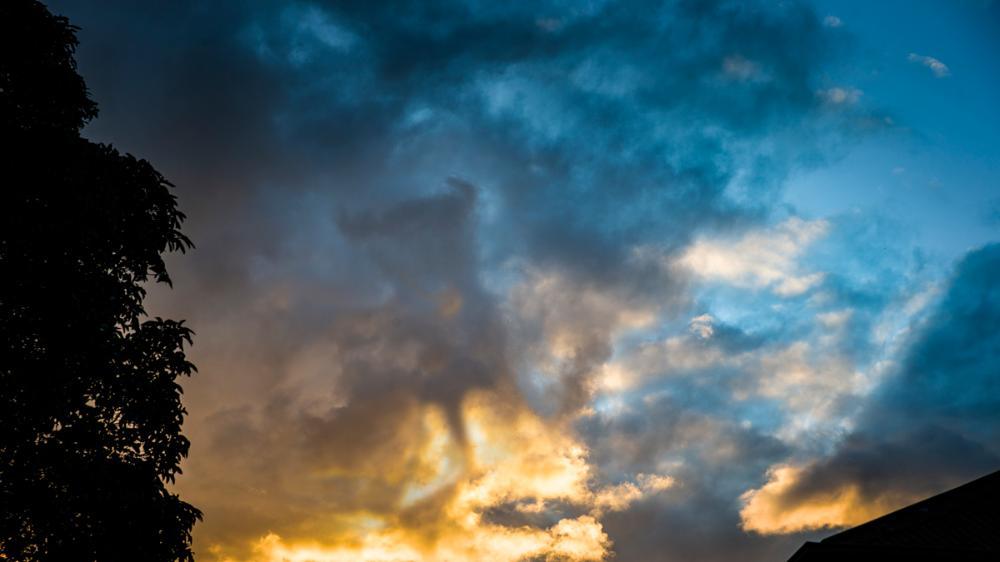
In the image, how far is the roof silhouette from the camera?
723 inches

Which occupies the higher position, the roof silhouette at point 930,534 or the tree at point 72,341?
the tree at point 72,341

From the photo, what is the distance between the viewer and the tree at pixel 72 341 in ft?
43.9

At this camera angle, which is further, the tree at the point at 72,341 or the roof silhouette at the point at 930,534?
the roof silhouette at the point at 930,534

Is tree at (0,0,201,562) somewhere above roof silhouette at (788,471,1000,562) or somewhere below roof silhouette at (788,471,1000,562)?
above

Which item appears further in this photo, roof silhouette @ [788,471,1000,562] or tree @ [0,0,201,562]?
roof silhouette @ [788,471,1000,562]

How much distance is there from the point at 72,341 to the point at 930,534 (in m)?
25.0

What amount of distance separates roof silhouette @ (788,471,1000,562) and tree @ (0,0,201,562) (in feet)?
62.5

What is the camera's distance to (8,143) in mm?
13945

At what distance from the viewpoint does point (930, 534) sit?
19.2 meters

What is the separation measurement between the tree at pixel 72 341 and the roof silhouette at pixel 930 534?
19.1 metres

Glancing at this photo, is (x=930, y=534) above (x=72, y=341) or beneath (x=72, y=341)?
beneath

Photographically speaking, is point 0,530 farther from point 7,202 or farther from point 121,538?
point 7,202

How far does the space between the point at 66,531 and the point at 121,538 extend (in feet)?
3.64

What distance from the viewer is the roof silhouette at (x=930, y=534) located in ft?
60.2
